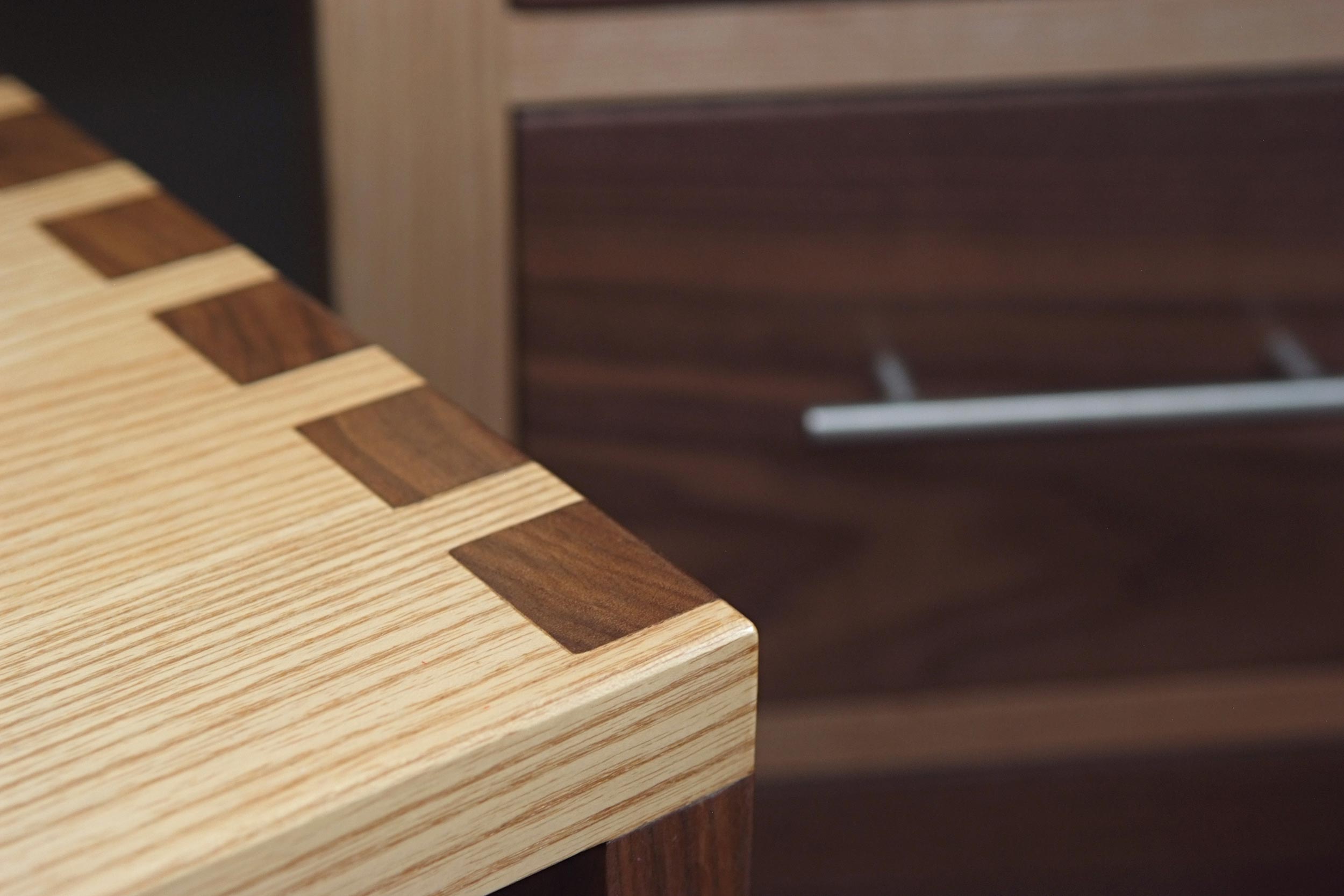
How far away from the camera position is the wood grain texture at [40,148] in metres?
0.31

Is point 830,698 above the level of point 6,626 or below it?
below

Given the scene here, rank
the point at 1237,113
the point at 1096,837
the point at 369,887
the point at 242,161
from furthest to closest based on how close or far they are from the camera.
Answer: the point at 242,161
the point at 1096,837
the point at 1237,113
the point at 369,887

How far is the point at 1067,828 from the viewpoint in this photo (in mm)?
588

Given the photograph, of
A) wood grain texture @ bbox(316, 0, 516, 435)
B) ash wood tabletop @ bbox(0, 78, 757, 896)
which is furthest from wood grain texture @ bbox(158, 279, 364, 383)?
wood grain texture @ bbox(316, 0, 516, 435)

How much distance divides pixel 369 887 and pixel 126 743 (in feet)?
0.10

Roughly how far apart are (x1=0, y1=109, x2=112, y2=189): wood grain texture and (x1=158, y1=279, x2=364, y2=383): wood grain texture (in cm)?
8

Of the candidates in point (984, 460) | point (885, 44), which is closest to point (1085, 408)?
point (984, 460)

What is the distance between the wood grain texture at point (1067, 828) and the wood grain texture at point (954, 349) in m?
0.05

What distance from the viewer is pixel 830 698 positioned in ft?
1.78

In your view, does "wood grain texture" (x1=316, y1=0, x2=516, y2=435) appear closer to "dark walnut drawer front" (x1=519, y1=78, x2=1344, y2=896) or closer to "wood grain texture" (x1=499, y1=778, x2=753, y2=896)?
"dark walnut drawer front" (x1=519, y1=78, x2=1344, y2=896)

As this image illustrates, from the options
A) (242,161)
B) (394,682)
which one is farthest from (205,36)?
(394,682)

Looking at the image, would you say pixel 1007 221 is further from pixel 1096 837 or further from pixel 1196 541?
pixel 1096 837

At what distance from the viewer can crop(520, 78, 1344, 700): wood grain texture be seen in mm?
456

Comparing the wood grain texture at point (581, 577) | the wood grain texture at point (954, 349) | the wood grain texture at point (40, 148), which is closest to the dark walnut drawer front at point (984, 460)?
the wood grain texture at point (954, 349)
